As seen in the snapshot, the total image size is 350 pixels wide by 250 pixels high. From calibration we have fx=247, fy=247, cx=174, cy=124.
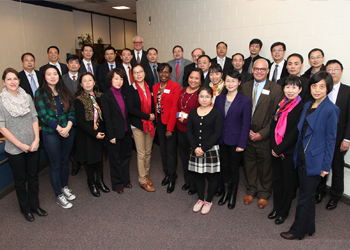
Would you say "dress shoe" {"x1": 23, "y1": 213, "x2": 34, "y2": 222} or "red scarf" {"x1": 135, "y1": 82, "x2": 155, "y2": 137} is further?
"red scarf" {"x1": 135, "y1": 82, "x2": 155, "y2": 137}

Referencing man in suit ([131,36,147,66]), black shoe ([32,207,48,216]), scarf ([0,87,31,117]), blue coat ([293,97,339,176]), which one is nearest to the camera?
blue coat ([293,97,339,176])

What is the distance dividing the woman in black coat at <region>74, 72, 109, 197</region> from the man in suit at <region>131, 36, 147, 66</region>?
189cm

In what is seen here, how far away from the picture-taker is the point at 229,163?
3023mm

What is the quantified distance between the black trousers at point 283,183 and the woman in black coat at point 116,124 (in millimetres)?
1827

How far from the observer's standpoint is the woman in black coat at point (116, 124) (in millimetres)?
3047

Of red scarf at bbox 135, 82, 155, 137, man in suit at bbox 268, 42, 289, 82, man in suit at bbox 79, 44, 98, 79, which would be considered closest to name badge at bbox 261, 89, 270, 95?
man in suit at bbox 268, 42, 289, 82

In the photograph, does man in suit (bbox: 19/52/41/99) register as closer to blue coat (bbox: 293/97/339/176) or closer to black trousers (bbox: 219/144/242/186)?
black trousers (bbox: 219/144/242/186)

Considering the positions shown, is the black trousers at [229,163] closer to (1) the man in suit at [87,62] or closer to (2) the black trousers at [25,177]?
(2) the black trousers at [25,177]

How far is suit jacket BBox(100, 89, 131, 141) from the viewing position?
3039 mm

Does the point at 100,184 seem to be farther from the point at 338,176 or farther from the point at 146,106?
the point at 338,176

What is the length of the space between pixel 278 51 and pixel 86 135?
2897 millimetres

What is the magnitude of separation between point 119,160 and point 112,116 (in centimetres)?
64

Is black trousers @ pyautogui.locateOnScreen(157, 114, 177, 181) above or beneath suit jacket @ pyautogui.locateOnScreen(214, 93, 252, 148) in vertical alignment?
beneath

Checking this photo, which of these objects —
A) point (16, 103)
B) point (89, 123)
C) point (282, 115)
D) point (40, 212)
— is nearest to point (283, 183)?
point (282, 115)
